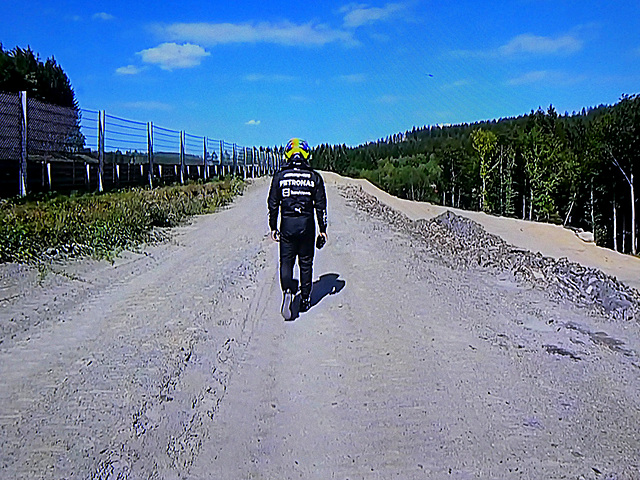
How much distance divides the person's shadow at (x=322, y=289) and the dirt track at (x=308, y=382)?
31 mm

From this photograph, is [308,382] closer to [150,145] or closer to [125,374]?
[125,374]

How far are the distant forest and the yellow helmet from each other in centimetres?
2868

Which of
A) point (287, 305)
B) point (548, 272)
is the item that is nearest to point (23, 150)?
point (287, 305)

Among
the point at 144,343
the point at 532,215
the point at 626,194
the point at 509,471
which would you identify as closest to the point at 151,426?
the point at 144,343

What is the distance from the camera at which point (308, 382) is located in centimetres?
555

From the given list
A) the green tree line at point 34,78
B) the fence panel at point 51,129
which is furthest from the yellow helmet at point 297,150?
the green tree line at point 34,78

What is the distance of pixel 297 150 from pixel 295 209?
0.74 m

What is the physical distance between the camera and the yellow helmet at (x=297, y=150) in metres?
7.44

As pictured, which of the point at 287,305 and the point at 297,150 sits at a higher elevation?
the point at 297,150

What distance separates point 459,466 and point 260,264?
23.7 feet

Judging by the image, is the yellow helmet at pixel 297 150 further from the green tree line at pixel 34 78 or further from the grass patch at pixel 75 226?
the green tree line at pixel 34 78

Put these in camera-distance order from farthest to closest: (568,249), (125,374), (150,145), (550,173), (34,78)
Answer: (550,173), (34,78), (150,145), (568,249), (125,374)

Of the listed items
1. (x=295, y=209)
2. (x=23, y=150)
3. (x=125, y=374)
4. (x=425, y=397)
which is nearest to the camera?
(x=425, y=397)

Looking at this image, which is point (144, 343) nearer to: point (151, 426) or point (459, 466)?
point (151, 426)
